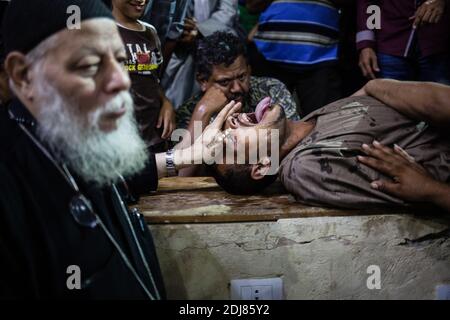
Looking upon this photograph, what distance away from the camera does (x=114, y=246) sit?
4.33ft

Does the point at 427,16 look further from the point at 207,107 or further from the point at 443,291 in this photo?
the point at 443,291

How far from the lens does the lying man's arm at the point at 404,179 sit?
1821mm

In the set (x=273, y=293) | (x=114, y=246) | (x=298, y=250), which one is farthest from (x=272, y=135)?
(x=114, y=246)

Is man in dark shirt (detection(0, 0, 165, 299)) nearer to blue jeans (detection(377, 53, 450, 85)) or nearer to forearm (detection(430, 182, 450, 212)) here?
forearm (detection(430, 182, 450, 212))

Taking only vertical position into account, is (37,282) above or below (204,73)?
below

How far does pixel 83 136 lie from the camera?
126 centimetres

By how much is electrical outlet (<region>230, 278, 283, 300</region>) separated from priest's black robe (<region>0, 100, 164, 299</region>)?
22.4 inches

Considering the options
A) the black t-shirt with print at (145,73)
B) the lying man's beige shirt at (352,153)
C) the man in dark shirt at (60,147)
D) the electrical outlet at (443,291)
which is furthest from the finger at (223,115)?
the electrical outlet at (443,291)

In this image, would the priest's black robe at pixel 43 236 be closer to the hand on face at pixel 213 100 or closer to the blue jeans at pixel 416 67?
the hand on face at pixel 213 100

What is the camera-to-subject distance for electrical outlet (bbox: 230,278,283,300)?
72.5 inches

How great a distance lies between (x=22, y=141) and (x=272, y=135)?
4.06ft

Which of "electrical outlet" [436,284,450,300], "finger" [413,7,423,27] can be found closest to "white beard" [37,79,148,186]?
"electrical outlet" [436,284,450,300]

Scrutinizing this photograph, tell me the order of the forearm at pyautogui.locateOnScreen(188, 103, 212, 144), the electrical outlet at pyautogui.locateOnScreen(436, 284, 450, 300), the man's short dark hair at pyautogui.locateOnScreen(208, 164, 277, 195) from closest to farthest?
the electrical outlet at pyautogui.locateOnScreen(436, 284, 450, 300) < the man's short dark hair at pyautogui.locateOnScreen(208, 164, 277, 195) < the forearm at pyautogui.locateOnScreen(188, 103, 212, 144)
